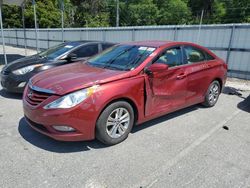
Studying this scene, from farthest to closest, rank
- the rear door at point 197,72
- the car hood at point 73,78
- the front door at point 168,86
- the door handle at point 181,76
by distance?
the rear door at point 197,72 < the door handle at point 181,76 < the front door at point 168,86 < the car hood at point 73,78

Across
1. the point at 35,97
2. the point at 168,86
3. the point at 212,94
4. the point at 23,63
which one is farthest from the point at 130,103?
the point at 23,63

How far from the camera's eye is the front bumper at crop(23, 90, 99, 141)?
9.40ft

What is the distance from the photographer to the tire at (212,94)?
4.95 m

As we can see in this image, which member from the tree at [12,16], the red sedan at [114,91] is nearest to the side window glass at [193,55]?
the red sedan at [114,91]

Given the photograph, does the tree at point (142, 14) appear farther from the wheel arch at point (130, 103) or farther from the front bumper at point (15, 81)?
the wheel arch at point (130, 103)

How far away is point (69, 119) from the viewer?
2.87 m

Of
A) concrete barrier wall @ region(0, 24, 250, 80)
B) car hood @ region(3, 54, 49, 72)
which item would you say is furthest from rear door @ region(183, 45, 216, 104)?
concrete barrier wall @ region(0, 24, 250, 80)

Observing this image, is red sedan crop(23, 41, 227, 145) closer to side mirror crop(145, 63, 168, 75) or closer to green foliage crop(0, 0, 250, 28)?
side mirror crop(145, 63, 168, 75)

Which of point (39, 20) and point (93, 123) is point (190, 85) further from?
point (39, 20)

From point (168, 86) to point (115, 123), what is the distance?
3.96 feet

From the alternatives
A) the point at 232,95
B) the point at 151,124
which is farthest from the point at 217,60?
the point at 151,124

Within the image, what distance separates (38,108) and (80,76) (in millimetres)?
742

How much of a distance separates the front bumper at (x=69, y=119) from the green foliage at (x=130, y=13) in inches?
1082

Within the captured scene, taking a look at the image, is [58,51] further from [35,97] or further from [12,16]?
[12,16]
